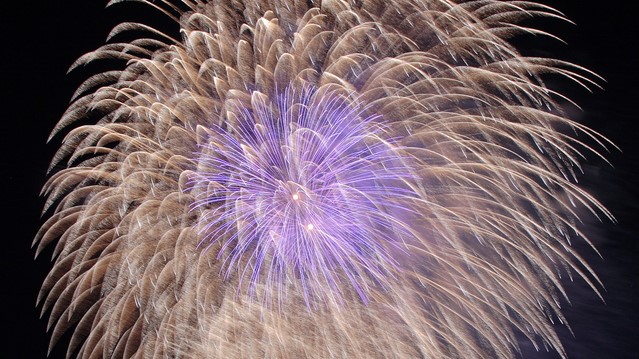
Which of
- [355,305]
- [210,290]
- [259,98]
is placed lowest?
[355,305]

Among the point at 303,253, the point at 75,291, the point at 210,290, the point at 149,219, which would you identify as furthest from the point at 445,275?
the point at 75,291

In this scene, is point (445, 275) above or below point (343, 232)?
below

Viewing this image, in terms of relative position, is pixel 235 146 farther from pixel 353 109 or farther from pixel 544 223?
pixel 544 223
